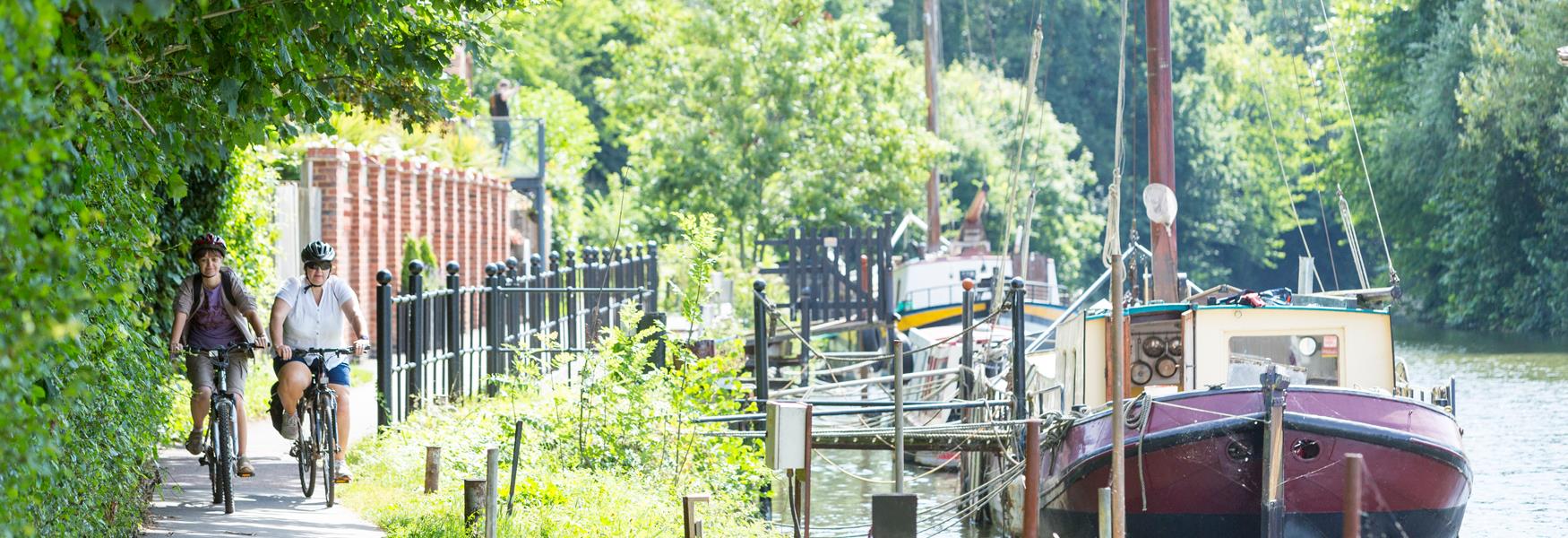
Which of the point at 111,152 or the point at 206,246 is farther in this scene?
the point at 206,246

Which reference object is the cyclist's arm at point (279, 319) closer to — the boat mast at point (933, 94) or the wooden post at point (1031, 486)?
the wooden post at point (1031, 486)

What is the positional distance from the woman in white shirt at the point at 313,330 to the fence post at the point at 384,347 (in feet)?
5.20

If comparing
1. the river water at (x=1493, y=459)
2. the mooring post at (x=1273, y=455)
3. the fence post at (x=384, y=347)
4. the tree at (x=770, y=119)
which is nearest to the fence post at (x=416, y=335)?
the fence post at (x=384, y=347)

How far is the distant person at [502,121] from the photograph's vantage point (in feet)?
109

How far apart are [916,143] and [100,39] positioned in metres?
32.9

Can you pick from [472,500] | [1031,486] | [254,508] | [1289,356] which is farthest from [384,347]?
[1289,356]

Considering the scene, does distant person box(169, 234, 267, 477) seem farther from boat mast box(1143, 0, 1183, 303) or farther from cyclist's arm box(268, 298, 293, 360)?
boat mast box(1143, 0, 1183, 303)

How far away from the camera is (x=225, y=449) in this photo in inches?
398

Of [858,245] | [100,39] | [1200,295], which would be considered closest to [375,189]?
[858,245]

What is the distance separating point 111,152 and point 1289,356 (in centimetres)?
991

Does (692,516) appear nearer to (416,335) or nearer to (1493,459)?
(416,335)

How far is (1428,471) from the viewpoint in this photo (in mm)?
13125

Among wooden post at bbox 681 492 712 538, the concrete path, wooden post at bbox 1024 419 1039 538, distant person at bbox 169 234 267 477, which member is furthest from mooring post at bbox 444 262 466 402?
wooden post at bbox 1024 419 1039 538

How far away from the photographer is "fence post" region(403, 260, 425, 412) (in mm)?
13484
